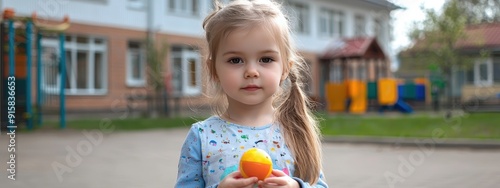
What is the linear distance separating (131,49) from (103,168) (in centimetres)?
1895

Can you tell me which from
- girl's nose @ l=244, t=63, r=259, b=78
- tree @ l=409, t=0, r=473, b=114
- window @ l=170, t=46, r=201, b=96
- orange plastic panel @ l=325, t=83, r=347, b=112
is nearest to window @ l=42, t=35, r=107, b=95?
window @ l=170, t=46, r=201, b=96

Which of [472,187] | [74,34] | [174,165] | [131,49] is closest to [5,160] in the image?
[174,165]

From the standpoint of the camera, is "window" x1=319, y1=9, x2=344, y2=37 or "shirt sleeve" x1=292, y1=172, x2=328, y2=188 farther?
"window" x1=319, y1=9, x2=344, y2=37

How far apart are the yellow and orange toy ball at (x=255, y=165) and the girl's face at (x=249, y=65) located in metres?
0.28

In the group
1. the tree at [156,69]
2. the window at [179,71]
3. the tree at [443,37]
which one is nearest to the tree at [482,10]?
the tree at [443,37]

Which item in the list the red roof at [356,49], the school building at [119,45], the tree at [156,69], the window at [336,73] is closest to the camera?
the tree at [156,69]

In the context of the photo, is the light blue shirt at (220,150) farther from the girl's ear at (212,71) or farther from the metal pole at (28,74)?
the metal pole at (28,74)

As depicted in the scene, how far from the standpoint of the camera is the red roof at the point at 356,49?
27.2 metres

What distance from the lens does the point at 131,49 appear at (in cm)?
2672

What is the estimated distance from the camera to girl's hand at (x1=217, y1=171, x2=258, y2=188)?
6.11 ft

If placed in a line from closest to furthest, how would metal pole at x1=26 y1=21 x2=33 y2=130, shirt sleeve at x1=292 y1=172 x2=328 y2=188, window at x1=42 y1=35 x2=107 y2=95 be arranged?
1. shirt sleeve at x1=292 y1=172 x2=328 y2=188
2. metal pole at x1=26 y1=21 x2=33 y2=130
3. window at x1=42 y1=35 x2=107 y2=95

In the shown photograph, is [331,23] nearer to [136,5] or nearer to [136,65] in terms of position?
[136,65]

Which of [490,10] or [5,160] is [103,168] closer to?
[5,160]

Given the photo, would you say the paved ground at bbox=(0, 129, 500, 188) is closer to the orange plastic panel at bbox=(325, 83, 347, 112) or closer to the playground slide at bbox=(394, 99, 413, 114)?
the playground slide at bbox=(394, 99, 413, 114)
